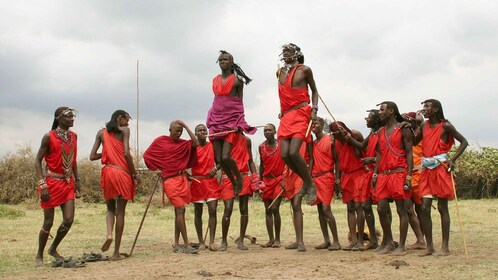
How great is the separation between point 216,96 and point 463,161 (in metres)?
18.8

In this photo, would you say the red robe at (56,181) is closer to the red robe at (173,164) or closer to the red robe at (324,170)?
the red robe at (173,164)

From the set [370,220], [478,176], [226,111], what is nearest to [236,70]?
[226,111]

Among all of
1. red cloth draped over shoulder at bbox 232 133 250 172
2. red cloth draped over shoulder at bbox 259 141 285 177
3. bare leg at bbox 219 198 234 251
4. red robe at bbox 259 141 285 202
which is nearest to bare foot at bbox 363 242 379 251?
red robe at bbox 259 141 285 202

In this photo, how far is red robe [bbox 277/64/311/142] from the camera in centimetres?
993

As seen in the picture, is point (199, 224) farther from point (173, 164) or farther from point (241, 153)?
point (241, 153)

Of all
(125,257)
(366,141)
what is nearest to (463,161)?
(366,141)

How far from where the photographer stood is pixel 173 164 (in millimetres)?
11422

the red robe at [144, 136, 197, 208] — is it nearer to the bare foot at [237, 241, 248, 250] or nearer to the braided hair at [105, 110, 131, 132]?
the braided hair at [105, 110, 131, 132]

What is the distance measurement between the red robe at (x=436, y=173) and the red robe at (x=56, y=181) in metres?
5.52

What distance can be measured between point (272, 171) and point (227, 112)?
1776 mm

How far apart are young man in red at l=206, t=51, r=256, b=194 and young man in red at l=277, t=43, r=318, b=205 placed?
1.06 meters

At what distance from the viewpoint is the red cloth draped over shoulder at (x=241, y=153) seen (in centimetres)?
1171

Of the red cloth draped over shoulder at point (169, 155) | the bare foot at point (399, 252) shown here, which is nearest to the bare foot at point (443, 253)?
the bare foot at point (399, 252)

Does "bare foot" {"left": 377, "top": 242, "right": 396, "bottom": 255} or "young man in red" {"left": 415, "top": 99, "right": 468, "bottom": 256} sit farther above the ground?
"young man in red" {"left": 415, "top": 99, "right": 468, "bottom": 256}
